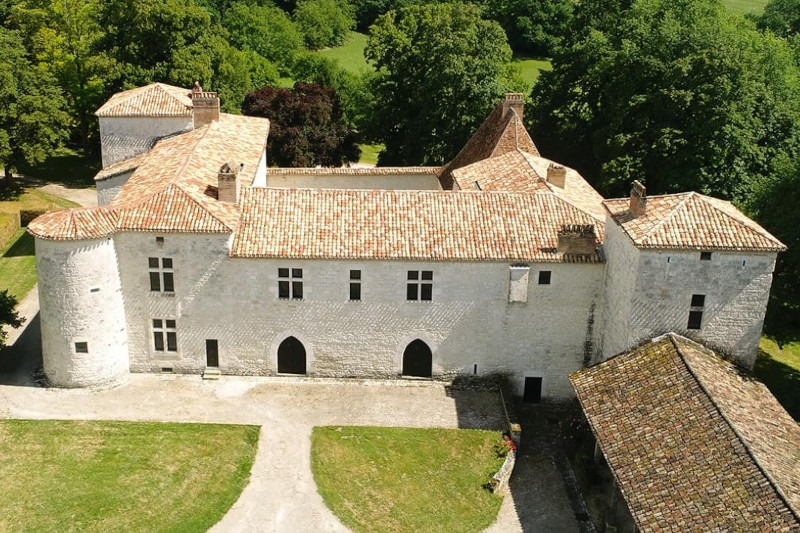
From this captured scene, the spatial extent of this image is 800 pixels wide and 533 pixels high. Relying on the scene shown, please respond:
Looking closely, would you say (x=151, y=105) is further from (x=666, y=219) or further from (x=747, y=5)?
(x=747, y=5)

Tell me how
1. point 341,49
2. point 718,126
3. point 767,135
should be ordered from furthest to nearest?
point 341,49, point 767,135, point 718,126

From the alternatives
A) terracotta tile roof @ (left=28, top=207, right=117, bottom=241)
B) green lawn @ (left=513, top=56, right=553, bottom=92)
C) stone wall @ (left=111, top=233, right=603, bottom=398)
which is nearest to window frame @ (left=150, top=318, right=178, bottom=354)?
stone wall @ (left=111, top=233, right=603, bottom=398)

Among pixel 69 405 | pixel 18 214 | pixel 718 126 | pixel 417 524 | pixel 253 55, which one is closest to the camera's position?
pixel 417 524

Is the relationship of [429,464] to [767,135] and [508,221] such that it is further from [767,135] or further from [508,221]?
[767,135]

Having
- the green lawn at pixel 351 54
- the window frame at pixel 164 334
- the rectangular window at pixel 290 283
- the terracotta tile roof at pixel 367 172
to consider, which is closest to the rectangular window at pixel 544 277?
the rectangular window at pixel 290 283

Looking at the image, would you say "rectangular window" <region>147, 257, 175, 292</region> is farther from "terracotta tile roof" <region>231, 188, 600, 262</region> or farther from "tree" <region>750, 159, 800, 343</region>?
"tree" <region>750, 159, 800, 343</region>

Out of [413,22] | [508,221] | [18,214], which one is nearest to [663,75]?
[508,221]
